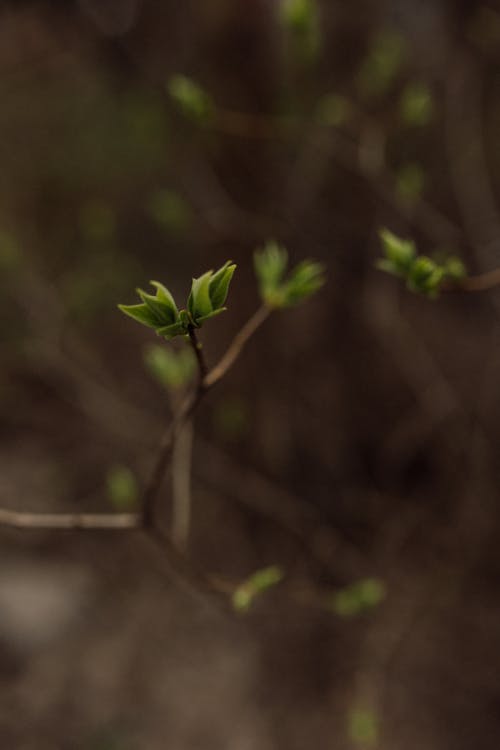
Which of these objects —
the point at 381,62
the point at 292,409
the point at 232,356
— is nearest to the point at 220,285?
the point at 232,356

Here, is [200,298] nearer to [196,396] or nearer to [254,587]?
[196,396]

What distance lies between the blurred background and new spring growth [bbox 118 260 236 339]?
99 cm

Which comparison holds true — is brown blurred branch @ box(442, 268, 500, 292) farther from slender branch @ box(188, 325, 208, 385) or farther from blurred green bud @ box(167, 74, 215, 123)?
blurred green bud @ box(167, 74, 215, 123)

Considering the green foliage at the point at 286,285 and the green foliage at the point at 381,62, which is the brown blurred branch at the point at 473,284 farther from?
the green foliage at the point at 381,62

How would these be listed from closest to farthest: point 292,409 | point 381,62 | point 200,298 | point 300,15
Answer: point 200,298, point 300,15, point 381,62, point 292,409

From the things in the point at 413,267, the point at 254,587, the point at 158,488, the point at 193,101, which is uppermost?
the point at 193,101

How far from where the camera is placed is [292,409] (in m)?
1.91

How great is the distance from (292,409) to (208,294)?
1.54 metres

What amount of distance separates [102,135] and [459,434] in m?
2.30

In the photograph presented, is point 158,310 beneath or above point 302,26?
beneath

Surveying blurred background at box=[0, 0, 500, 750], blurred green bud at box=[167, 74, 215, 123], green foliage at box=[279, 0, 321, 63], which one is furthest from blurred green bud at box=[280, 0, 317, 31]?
blurred background at box=[0, 0, 500, 750]

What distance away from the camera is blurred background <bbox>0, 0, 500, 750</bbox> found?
1.58m

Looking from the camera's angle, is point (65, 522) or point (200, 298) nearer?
point (200, 298)

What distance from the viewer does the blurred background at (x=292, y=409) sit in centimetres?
158
